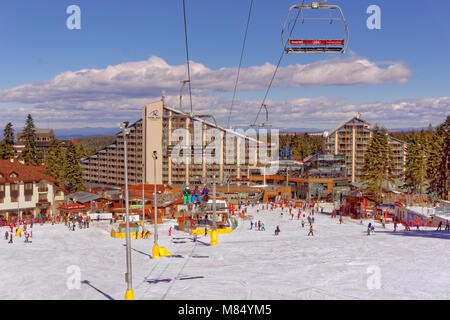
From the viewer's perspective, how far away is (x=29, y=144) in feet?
300

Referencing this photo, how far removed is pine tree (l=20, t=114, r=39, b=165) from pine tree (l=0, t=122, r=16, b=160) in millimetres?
2248

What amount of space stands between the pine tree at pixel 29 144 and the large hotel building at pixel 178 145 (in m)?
20.9

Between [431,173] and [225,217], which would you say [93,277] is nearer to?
[225,217]

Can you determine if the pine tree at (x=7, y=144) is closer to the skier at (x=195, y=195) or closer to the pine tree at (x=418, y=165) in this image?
the skier at (x=195, y=195)

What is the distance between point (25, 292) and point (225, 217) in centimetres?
3538

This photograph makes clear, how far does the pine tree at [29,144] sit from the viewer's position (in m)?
87.6

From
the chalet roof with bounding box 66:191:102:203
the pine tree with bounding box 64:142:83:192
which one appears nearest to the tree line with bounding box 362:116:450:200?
the chalet roof with bounding box 66:191:102:203

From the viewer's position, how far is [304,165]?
107000 millimetres

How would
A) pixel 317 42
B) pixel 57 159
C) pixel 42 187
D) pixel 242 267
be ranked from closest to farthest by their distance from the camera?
pixel 317 42
pixel 242 267
pixel 42 187
pixel 57 159

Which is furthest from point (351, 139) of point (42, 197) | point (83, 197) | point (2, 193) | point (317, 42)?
point (317, 42)

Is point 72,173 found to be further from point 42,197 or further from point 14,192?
point 14,192

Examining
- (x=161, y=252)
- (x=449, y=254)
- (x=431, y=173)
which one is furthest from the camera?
(x=431, y=173)

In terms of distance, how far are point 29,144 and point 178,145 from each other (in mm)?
31588
